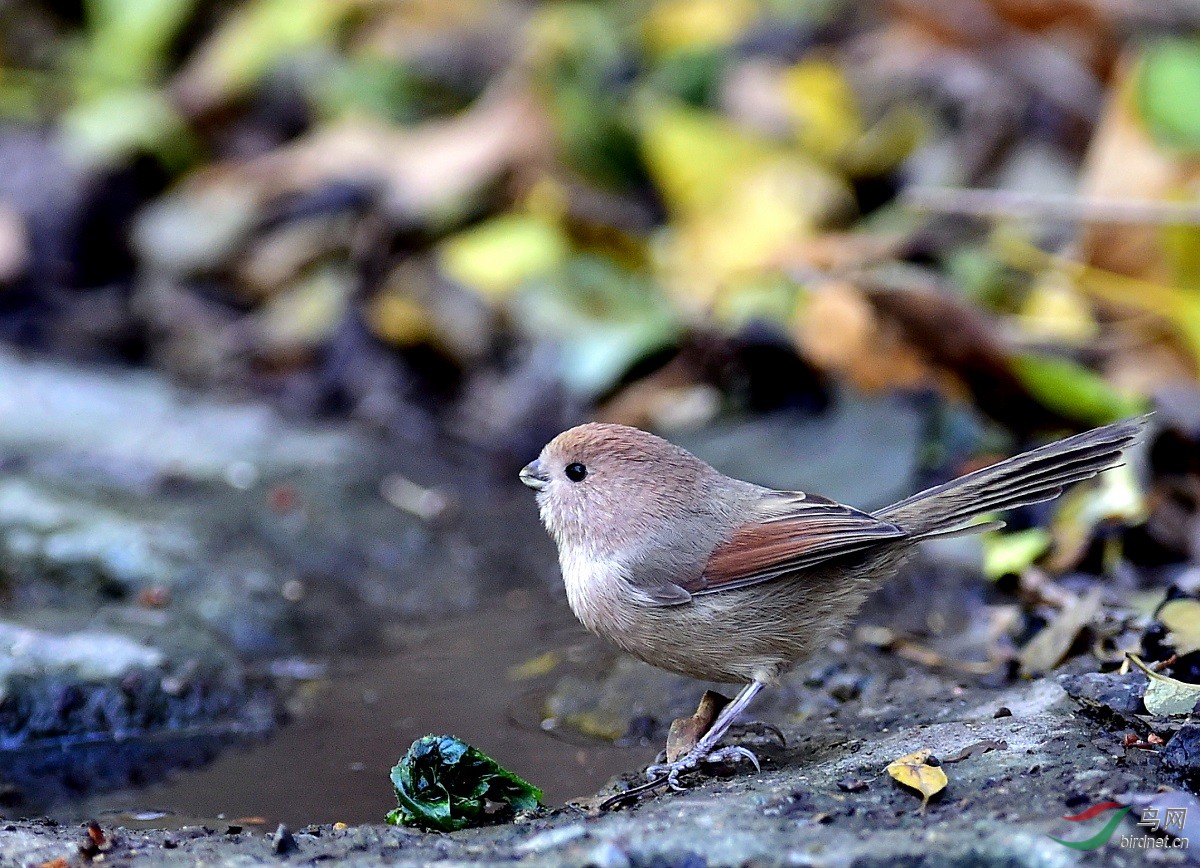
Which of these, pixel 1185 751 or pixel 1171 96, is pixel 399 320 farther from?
pixel 1185 751

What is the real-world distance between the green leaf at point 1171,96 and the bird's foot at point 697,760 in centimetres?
364

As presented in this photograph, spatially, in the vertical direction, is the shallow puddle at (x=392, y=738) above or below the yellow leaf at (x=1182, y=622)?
above

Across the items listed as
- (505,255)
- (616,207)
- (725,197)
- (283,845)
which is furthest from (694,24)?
(283,845)

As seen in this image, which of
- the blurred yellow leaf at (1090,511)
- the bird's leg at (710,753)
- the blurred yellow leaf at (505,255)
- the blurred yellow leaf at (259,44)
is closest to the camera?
the bird's leg at (710,753)

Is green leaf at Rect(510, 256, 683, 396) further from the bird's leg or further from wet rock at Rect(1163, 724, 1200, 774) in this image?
wet rock at Rect(1163, 724, 1200, 774)

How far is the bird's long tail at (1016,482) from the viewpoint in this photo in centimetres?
316

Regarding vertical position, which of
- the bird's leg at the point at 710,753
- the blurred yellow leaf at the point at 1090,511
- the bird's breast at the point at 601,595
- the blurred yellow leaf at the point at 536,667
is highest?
the bird's breast at the point at 601,595

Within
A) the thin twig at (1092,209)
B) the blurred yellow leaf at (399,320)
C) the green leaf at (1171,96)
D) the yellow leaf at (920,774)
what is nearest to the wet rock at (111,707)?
the yellow leaf at (920,774)

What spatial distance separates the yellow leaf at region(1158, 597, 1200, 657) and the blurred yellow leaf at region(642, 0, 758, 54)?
5.22 metres

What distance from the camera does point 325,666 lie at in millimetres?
4117

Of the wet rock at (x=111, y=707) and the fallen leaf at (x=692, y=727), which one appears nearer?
the fallen leaf at (x=692, y=727)

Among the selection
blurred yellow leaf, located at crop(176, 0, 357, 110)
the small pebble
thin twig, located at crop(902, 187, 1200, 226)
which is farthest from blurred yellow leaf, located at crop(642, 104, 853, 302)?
the small pebble

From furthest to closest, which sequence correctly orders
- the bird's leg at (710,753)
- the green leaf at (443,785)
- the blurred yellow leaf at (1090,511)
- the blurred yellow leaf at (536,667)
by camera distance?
the blurred yellow leaf at (1090,511) < the blurred yellow leaf at (536,667) < the bird's leg at (710,753) < the green leaf at (443,785)

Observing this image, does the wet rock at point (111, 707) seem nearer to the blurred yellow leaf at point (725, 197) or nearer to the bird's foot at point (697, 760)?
the bird's foot at point (697, 760)
